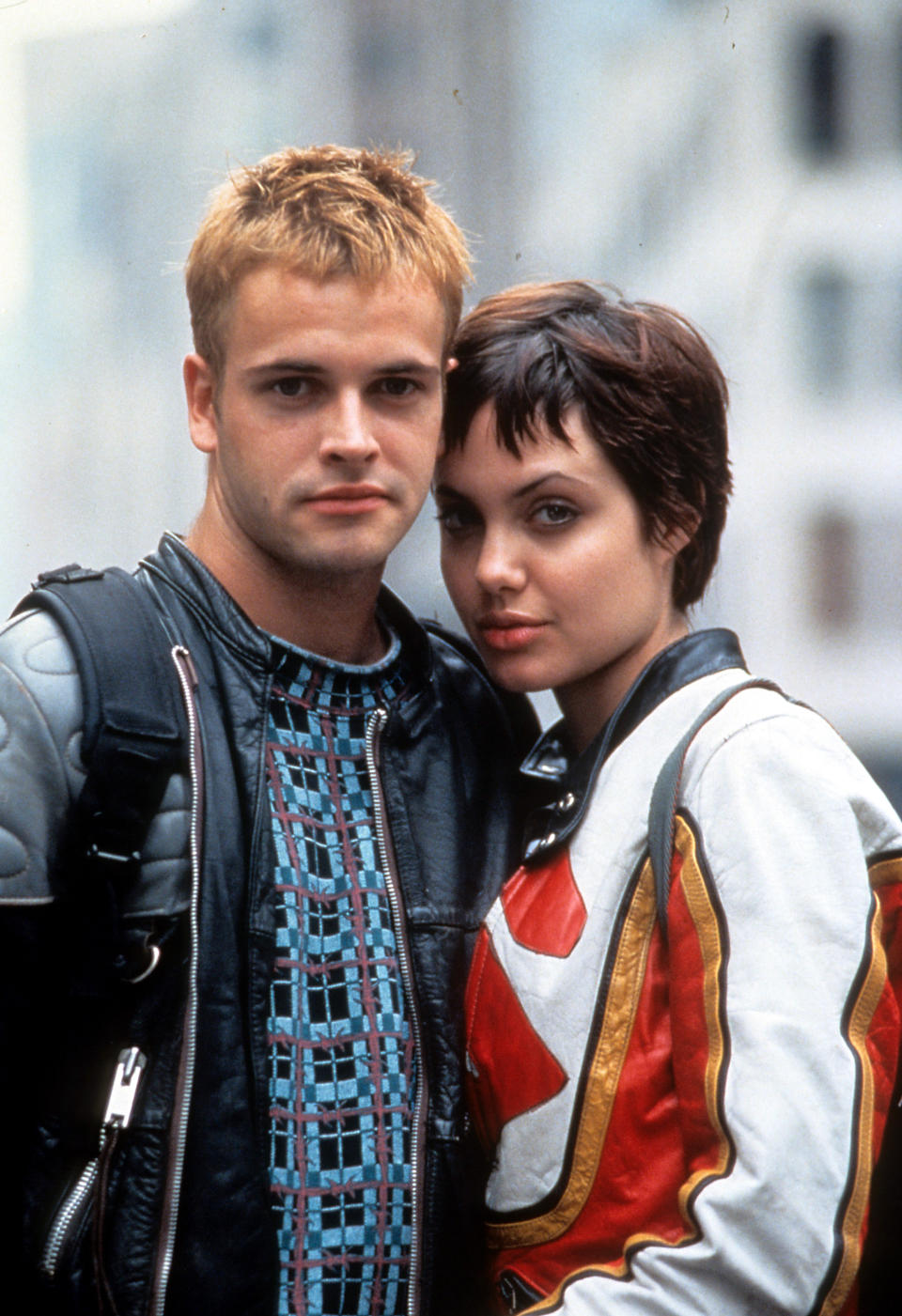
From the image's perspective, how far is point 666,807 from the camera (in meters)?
1.74

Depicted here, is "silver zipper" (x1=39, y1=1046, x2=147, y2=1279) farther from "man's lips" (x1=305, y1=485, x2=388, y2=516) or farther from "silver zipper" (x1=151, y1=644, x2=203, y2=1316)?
"man's lips" (x1=305, y1=485, x2=388, y2=516)

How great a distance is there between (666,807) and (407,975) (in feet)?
1.61

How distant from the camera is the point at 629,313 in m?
2.16

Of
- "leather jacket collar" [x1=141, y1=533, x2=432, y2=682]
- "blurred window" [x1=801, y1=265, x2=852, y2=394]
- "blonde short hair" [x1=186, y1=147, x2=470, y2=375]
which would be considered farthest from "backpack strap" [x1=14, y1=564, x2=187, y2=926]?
"blurred window" [x1=801, y1=265, x2=852, y2=394]

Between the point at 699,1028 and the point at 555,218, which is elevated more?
the point at 555,218

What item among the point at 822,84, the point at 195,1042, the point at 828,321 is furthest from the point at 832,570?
the point at 195,1042

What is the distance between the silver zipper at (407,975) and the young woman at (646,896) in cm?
8

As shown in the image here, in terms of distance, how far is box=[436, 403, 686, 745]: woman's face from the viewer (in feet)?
6.65

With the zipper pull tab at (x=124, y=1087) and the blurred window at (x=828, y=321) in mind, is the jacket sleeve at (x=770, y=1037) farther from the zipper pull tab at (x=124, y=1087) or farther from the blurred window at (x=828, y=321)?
the blurred window at (x=828, y=321)

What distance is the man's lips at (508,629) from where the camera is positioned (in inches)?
81.6

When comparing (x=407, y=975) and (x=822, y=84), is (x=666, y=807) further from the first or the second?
(x=822, y=84)

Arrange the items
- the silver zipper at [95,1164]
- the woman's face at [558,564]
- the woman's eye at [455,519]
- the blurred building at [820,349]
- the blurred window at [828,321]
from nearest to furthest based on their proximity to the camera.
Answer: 1. the silver zipper at [95,1164]
2. the woman's face at [558,564]
3. the woman's eye at [455,519]
4. the blurred building at [820,349]
5. the blurred window at [828,321]

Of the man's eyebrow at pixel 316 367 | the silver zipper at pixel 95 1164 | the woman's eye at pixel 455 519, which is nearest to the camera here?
the silver zipper at pixel 95 1164

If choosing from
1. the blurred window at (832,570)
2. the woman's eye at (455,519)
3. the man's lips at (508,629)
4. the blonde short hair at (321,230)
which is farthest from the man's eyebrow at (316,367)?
the blurred window at (832,570)
